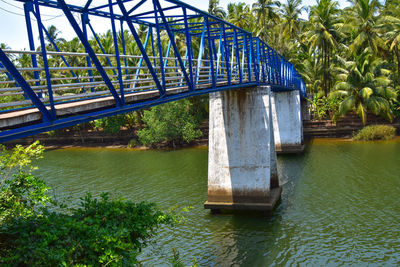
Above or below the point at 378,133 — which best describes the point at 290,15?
above

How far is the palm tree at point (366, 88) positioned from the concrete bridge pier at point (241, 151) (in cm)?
2173

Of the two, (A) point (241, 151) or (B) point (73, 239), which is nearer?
(B) point (73, 239)

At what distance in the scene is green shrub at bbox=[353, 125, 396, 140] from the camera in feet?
108

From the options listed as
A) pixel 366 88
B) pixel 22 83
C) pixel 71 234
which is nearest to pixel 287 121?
pixel 366 88

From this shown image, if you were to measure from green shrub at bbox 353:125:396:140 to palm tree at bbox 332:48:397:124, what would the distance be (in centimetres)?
139

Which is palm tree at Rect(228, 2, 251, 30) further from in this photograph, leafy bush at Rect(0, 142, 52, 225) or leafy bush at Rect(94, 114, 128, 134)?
leafy bush at Rect(0, 142, 52, 225)

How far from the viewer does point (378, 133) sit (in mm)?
32906

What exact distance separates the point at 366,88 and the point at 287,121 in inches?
375

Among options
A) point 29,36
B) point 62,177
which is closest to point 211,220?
point 29,36

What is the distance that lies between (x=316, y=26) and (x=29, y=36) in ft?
124

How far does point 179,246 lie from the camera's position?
42.1 ft

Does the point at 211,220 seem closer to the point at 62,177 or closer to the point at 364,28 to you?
the point at 62,177

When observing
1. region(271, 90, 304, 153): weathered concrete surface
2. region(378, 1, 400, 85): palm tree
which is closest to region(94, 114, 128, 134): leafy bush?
region(271, 90, 304, 153): weathered concrete surface

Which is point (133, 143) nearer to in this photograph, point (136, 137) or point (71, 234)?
point (136, 137)
